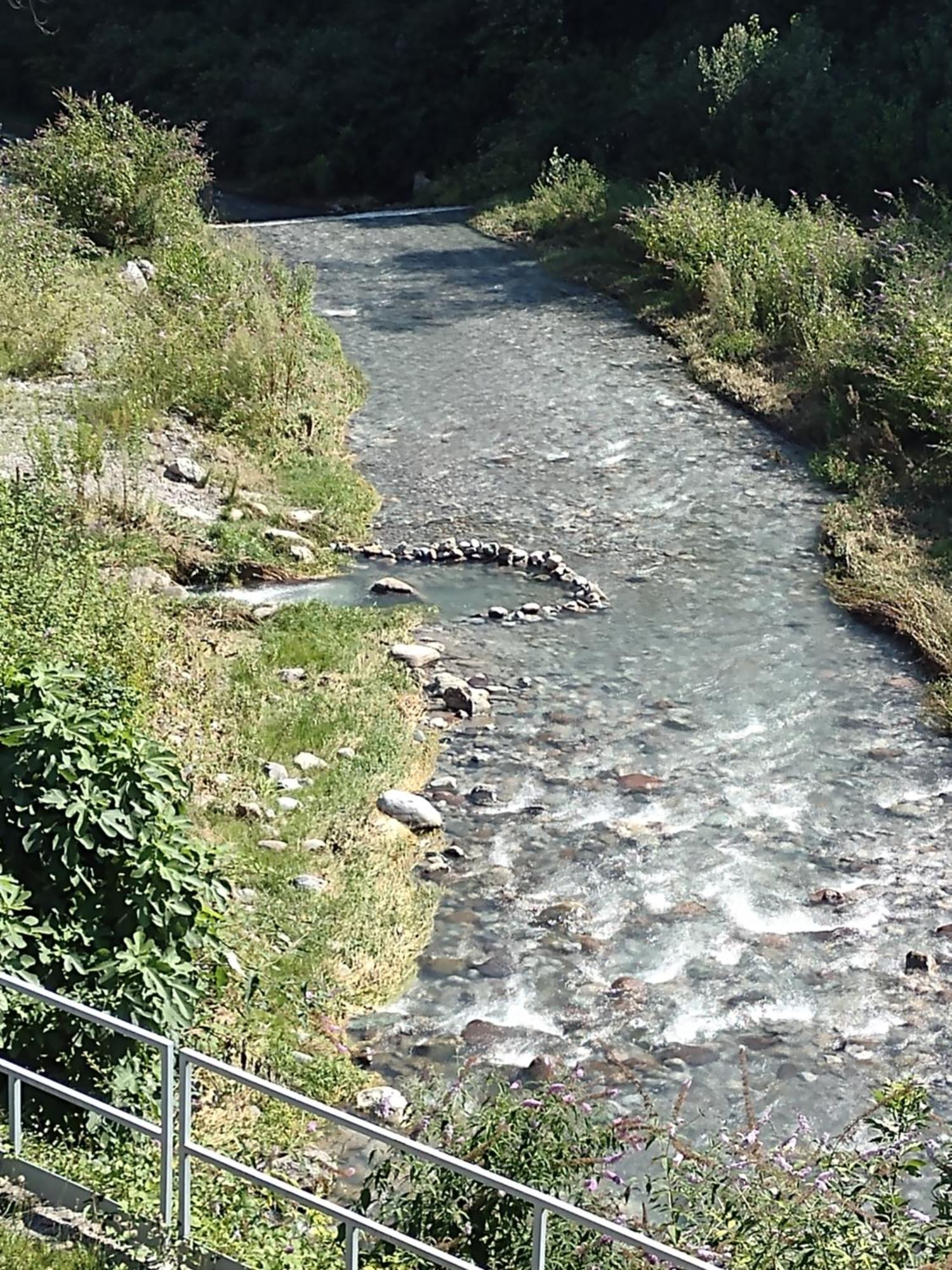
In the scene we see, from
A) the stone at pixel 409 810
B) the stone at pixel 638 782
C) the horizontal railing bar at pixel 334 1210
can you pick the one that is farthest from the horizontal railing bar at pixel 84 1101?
the stone at pixel 638 782

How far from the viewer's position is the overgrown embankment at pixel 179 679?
5340mm

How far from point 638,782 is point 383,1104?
326cm

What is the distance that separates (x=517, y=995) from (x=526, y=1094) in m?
1.05

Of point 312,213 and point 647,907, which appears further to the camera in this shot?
point 312,213

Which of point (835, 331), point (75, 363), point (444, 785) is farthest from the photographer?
point (835, 331)

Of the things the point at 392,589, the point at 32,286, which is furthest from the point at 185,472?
A: the point at 32,286

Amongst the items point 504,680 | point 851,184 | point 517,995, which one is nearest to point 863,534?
point 504,680

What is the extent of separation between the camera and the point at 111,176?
17906 millimetres

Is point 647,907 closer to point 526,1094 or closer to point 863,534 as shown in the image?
point 526,1094

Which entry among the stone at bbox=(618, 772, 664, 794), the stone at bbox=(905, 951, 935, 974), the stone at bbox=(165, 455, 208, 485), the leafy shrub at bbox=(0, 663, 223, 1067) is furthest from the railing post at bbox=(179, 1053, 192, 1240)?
the stone at bbox=(165, 455, 208, 485)

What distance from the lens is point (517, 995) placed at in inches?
287

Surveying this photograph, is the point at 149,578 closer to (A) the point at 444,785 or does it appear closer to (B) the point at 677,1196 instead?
(A) the point at 444,785

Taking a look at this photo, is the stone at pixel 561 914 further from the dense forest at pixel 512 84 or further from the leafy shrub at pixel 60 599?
the dense forest at pixel 512 84

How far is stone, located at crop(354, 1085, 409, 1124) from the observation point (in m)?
6.30
